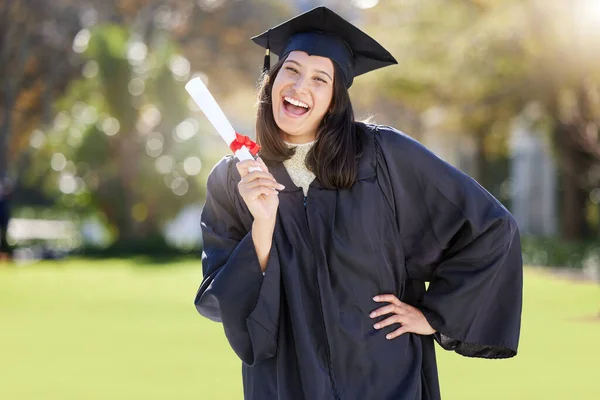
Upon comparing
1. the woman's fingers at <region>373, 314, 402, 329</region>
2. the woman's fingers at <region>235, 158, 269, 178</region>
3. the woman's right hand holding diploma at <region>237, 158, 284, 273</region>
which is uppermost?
the woman's fingers at <region>235, 158, 269, 178</region>

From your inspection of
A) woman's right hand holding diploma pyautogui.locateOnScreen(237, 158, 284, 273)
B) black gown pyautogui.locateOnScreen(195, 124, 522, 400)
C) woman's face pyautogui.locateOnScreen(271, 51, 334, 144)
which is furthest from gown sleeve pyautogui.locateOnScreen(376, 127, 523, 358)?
woman's right hand holding diploma pyautogui.locateOnScreen(237, 158, 284, 273)

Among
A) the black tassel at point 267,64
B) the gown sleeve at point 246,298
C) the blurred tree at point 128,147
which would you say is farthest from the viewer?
the blurred tree at point 128,147

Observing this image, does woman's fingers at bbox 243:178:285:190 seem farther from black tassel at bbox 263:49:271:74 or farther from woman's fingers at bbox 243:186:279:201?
black tassel at bbox 263:49:271:74

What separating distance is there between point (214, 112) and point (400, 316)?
0.89 metres

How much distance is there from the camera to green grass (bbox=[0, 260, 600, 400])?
A: 762 cm

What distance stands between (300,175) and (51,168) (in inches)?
835

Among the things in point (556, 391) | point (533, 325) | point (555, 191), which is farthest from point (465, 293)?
point (555, 191)

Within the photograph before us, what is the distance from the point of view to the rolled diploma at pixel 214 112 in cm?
324

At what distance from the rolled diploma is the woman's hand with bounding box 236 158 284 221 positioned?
2cm

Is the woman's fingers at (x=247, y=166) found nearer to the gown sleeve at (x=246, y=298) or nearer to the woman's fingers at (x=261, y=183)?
the woman's fingers at (x=261, y=183)

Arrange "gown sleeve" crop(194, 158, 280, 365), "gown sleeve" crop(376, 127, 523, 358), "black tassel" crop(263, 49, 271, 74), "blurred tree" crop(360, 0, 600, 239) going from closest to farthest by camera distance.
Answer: "gown sleeve" crop(194, 158, 280, 365) < "gown sleeve" crop(376, 127, 523, 358) < "black tassel" crop(263, 49, 271, 74) < "blurred tree" crop(360, 0, 600, 239)

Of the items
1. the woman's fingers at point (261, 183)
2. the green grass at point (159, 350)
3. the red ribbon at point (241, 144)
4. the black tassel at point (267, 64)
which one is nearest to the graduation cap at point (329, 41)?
the black tassel at point (267, 64)

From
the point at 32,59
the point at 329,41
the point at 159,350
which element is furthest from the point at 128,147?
the point at 329,41

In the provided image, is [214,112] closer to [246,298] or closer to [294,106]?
[294,106]
